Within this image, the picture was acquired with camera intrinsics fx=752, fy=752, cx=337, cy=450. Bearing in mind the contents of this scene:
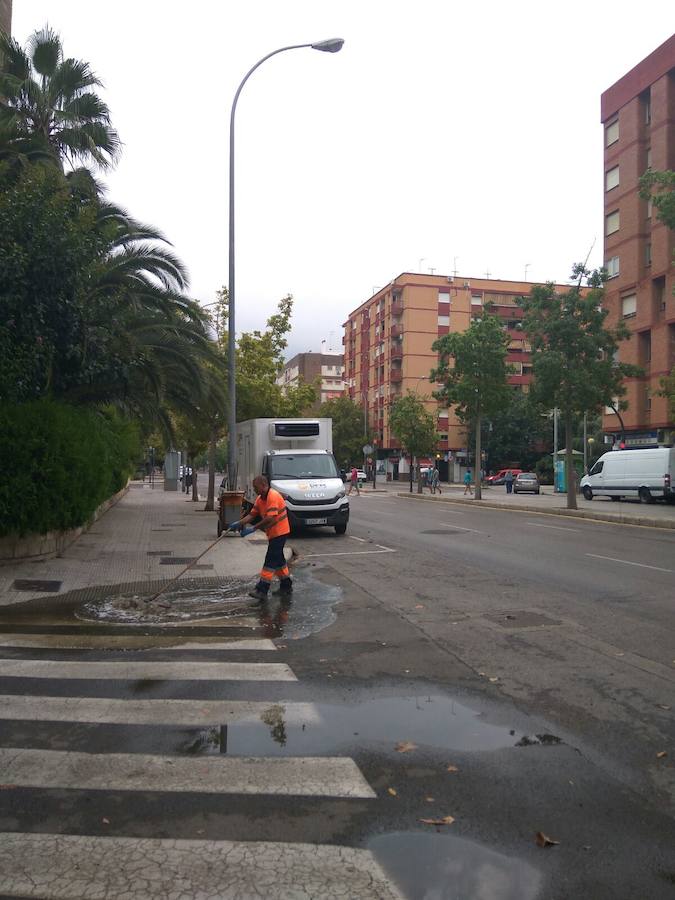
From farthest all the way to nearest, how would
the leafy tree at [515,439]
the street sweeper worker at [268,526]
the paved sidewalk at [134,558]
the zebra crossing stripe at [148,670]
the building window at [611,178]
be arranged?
1. the leafy tree at [515,439]
2. the building window at [611,178]
3. the paved sidewalk at [134,558]
4. the street sweeper worker at [268,526]
5. the zebra crossing stripe at [148,670]

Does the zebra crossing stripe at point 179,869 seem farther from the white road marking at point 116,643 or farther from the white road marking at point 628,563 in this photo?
the white road marking at point 628,563

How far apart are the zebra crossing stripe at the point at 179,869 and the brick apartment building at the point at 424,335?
7007 cm

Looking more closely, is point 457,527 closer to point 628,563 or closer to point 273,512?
point 628,563

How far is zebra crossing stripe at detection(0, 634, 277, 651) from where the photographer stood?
23.3 ft

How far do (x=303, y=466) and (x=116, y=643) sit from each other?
11370 mm

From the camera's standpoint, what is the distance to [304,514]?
1755cm

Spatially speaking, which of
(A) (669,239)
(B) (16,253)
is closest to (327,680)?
(B) (16,253)

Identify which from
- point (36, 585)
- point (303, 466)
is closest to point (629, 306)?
point (303, 466)

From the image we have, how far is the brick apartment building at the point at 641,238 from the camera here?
127ft

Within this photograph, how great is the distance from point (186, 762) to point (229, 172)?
15922 millimetres

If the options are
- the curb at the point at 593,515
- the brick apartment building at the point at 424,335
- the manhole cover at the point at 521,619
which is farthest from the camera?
the brick apartment building at the point at 424,335

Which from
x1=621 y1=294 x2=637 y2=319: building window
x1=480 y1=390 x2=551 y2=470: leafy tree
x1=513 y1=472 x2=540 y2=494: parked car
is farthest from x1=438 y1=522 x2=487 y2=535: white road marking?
x1=480 y1=390 x2=551 y2=470: leafy tree

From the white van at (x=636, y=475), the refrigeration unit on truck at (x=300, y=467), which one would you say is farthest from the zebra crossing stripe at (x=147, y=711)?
the white van at (x=636, y=475)

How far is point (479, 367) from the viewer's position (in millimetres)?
33375
